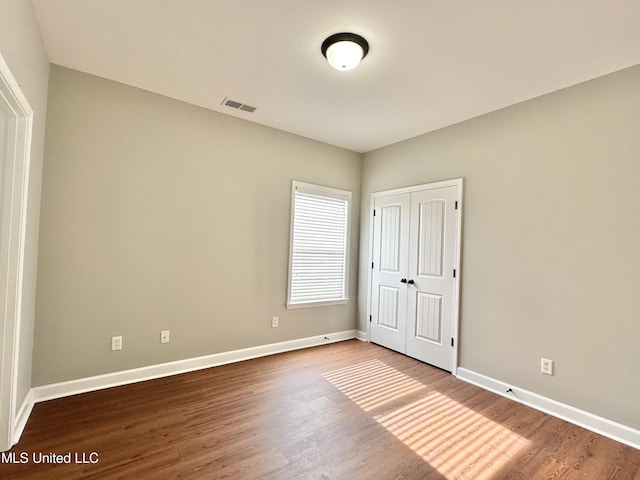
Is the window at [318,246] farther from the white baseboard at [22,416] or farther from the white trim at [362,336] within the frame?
the white baseboard at [22,416]

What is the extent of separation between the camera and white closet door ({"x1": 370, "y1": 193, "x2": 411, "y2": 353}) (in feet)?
13.2

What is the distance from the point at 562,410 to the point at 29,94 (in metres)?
4.62

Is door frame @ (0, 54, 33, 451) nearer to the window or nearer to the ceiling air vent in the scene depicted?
the ceiling air vent

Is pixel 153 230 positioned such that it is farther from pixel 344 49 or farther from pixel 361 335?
pixel 361 335

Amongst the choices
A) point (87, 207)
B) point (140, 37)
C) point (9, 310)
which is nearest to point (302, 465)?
point (9, 310)

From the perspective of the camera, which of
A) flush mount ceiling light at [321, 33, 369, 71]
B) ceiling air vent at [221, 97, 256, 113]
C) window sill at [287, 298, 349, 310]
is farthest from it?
window sill at [287, 298, 349, 310]

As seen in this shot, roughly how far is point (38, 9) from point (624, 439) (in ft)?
16.6

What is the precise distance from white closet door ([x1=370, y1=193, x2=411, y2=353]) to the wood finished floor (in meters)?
1.02

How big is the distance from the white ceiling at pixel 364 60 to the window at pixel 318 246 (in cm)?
128

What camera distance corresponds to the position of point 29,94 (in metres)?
1.97

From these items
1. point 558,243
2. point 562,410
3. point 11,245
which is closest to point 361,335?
point 562,410

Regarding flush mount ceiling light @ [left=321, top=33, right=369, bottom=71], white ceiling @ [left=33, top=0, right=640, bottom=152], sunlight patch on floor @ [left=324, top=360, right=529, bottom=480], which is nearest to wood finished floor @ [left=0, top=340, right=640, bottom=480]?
sunlight patch on floor @ [left=324, top=360, right=529, bottom=480]

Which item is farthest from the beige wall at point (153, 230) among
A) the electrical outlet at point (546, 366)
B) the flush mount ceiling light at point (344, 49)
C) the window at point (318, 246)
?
the electrical outlet at point (546, 366)

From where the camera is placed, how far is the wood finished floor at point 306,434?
187 cm
